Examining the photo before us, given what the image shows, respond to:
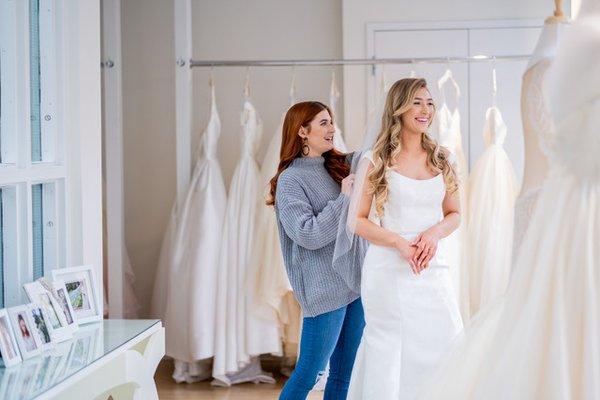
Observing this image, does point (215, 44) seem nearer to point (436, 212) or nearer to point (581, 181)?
point (436, 212)

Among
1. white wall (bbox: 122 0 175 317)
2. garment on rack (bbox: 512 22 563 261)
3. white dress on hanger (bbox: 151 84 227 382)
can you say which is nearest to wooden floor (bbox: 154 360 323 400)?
white dress on hanger (bbox: 151 84 227 382)

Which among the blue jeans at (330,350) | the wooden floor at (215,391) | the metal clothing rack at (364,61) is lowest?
the wooden floor at (215,391)

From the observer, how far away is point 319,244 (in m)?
3.20

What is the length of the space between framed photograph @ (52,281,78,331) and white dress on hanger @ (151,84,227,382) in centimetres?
163

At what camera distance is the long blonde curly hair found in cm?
310

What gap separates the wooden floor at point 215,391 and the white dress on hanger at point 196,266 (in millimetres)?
86

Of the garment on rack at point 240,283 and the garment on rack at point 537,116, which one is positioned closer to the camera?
the garment on rack at point 537,116

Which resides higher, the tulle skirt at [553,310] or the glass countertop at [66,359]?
the tulle skirt at [553,310]

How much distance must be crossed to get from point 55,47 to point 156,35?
196 cm

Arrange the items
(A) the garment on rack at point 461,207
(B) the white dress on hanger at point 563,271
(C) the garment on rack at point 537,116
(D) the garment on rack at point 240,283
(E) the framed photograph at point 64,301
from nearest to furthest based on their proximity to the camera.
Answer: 1. (B) the white dress on hanger at point 563,271
2. (C) the garment on rack at point 537,116
3. (E) the framed photograph at point 64,301
4. (A) the garment on rack at point 461,207
5. (D) the garment on rack at point 240,283

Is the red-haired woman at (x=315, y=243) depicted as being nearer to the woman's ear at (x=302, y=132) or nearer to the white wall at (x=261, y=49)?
the woman's ear at (x=302, y=132)

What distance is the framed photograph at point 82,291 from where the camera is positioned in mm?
3094

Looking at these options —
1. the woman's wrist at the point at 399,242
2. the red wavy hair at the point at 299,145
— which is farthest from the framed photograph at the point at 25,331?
the woman's wrist at the point at 399,242

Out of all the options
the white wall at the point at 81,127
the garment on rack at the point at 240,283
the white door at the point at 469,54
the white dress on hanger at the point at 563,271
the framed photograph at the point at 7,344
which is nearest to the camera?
the white dress on hanger at the point at 563,271
